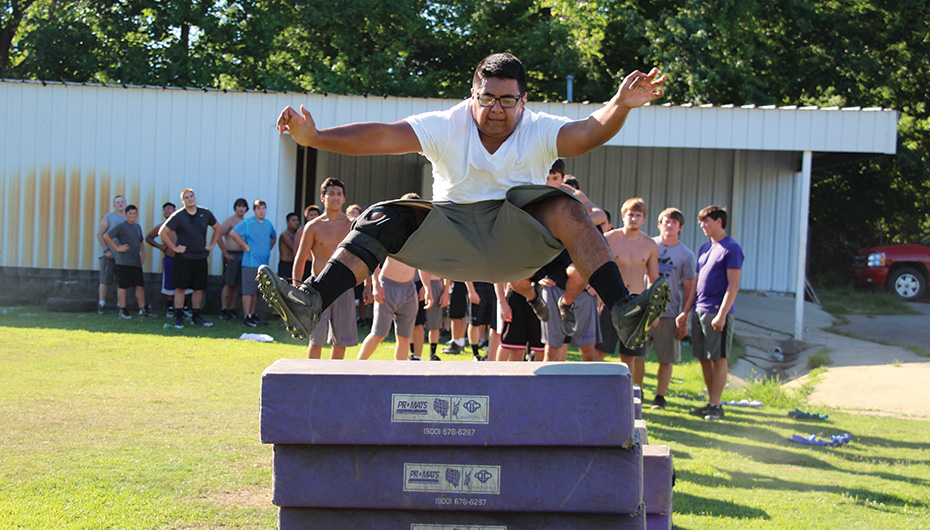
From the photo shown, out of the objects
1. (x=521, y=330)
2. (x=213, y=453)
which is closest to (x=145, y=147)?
(x=521, y=330)

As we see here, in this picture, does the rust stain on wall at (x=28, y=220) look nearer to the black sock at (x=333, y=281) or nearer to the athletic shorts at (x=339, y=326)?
the athletic shorts at (x=339, y=326)

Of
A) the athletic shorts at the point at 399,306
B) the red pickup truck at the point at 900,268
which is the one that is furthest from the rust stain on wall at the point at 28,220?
the red pickup truck at the point at 900,268

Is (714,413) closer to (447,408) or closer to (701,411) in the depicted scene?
(701,411)

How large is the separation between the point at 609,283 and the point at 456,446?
1.14m

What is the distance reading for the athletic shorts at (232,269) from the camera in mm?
13570

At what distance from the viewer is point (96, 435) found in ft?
19.8

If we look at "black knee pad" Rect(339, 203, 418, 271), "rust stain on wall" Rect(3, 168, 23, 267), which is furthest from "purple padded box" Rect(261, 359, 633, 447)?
"rust stain on wall" Rect(3, 168, 23, 267)

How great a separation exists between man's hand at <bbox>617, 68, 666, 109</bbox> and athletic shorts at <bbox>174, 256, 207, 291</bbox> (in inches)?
401

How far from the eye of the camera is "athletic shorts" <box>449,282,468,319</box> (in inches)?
434

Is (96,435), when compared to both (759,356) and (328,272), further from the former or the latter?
(759,356)

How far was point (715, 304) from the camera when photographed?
8.25 meters

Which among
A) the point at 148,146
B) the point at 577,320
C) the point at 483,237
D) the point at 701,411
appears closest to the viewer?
the point at 483,237

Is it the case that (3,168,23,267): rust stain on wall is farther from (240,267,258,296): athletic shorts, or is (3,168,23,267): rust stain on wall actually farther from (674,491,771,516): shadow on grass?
(674,491,771,516): shadow on grass

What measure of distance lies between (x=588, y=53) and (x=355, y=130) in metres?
22.0
